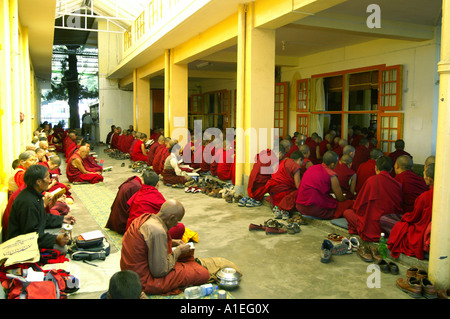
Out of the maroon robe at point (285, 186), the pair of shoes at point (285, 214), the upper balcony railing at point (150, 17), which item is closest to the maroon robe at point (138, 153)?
the upper balcony railing at point (150, 17)

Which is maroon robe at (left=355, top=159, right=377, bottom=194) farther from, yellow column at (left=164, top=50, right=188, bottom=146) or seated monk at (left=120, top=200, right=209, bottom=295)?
yellow column at (left=164, top=50, right=188, bottom=146)

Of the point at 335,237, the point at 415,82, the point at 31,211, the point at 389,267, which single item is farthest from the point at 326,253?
the point at 415,82

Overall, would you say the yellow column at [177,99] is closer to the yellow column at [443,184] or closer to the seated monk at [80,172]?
the seated monk at [80,172]

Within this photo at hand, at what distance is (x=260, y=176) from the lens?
842 cm

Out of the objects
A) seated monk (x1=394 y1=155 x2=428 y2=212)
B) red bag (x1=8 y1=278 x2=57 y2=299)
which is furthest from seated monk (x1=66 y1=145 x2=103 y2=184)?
seated monk (x1=394 y1=155 x2=428 y2=212)

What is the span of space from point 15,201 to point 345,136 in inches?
443

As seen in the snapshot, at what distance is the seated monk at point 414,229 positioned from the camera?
4.76 m

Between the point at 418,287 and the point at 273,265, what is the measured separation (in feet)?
5.43

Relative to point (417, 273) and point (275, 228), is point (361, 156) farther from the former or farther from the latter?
point (417, 273)

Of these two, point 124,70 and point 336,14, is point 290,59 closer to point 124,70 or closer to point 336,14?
point 336,14

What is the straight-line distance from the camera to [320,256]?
17.7 feet

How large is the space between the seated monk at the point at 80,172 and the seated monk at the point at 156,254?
736 cm

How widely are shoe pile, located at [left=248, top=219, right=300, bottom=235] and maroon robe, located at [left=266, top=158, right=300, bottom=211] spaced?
69 cm
